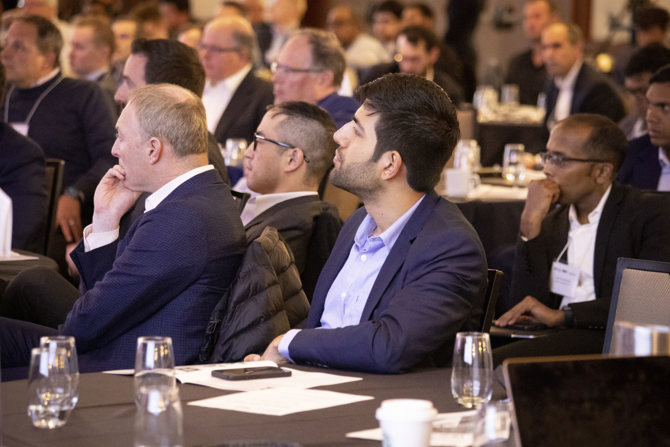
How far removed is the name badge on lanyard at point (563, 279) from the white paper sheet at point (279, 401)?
6.36 feet

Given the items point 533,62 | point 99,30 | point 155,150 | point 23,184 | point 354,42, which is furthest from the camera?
point 354,42

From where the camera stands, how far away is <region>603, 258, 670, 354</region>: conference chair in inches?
99.4

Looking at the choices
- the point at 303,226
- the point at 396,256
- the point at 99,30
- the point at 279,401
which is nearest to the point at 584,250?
the point at 303,226

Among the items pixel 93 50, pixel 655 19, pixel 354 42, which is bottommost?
pixel 93 50

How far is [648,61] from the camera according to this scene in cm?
638

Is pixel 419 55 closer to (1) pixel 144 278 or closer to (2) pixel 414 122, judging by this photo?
(2) pixel 414 122

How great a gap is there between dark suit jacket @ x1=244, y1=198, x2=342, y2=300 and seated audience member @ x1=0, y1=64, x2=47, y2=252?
1387 mm

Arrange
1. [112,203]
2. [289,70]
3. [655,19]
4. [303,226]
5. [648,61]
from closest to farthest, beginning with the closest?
[112,203] → [303,226] → [289,70] → [648,61] → [655,19]

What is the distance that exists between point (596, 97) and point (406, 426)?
667cm

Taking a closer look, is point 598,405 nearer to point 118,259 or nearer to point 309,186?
point 118,259

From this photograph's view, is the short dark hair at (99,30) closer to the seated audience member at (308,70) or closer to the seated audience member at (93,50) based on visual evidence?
the seated audience member at (93,50)

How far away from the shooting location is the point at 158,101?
2982mm

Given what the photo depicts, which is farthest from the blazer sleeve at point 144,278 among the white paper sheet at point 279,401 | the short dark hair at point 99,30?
the short dark hair at point 99,30

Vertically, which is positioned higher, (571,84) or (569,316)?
(571,84)
